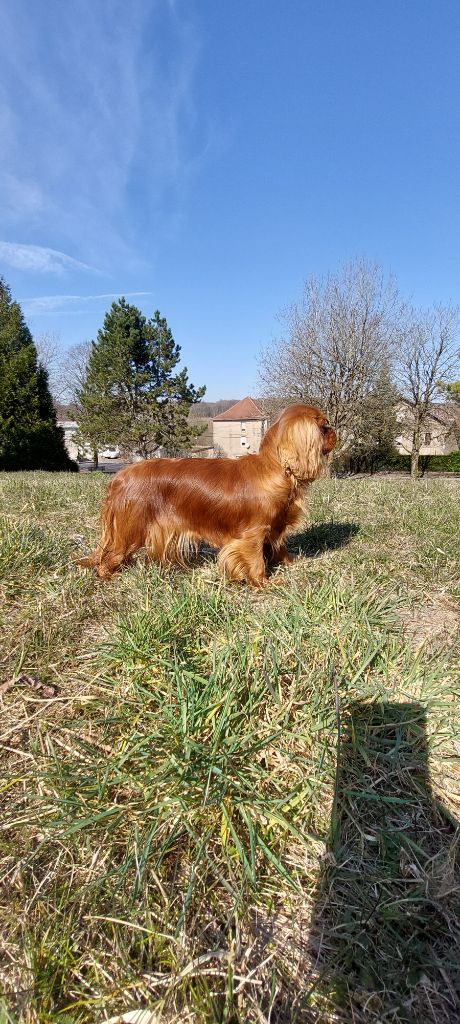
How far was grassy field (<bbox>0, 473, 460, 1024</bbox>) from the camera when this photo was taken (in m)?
1.01

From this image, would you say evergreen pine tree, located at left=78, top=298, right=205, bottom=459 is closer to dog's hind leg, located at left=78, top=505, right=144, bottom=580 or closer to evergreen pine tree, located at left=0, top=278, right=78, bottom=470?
evergreen pine tree, located at left=0, top=278, right=78, bottom=470

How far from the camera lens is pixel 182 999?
3.17 ft

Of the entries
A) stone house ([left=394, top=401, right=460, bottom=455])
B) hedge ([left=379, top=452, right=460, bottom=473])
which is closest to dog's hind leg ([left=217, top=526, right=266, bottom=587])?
stone house ([left=394, top=401, right=460, bottom=455])

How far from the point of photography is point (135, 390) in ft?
86.6

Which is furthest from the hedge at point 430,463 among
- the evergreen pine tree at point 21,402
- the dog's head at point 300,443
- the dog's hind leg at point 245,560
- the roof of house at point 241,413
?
the dog's hind leg at point 245,560

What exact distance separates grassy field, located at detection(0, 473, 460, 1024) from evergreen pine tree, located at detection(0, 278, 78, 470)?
1640 cm

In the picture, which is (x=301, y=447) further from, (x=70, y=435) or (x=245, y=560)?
(x=70, y=435)

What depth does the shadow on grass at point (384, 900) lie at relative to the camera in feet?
3.23

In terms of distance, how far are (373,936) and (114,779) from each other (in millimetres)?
760

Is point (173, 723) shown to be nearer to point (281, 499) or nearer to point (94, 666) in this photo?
point (94, 666)

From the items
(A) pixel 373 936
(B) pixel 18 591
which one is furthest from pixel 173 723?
(B) pixel 18 591

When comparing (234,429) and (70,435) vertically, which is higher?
(234,429)

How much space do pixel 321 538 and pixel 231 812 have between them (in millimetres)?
2858

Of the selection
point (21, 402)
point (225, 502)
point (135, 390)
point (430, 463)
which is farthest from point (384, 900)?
point (430, 463)
